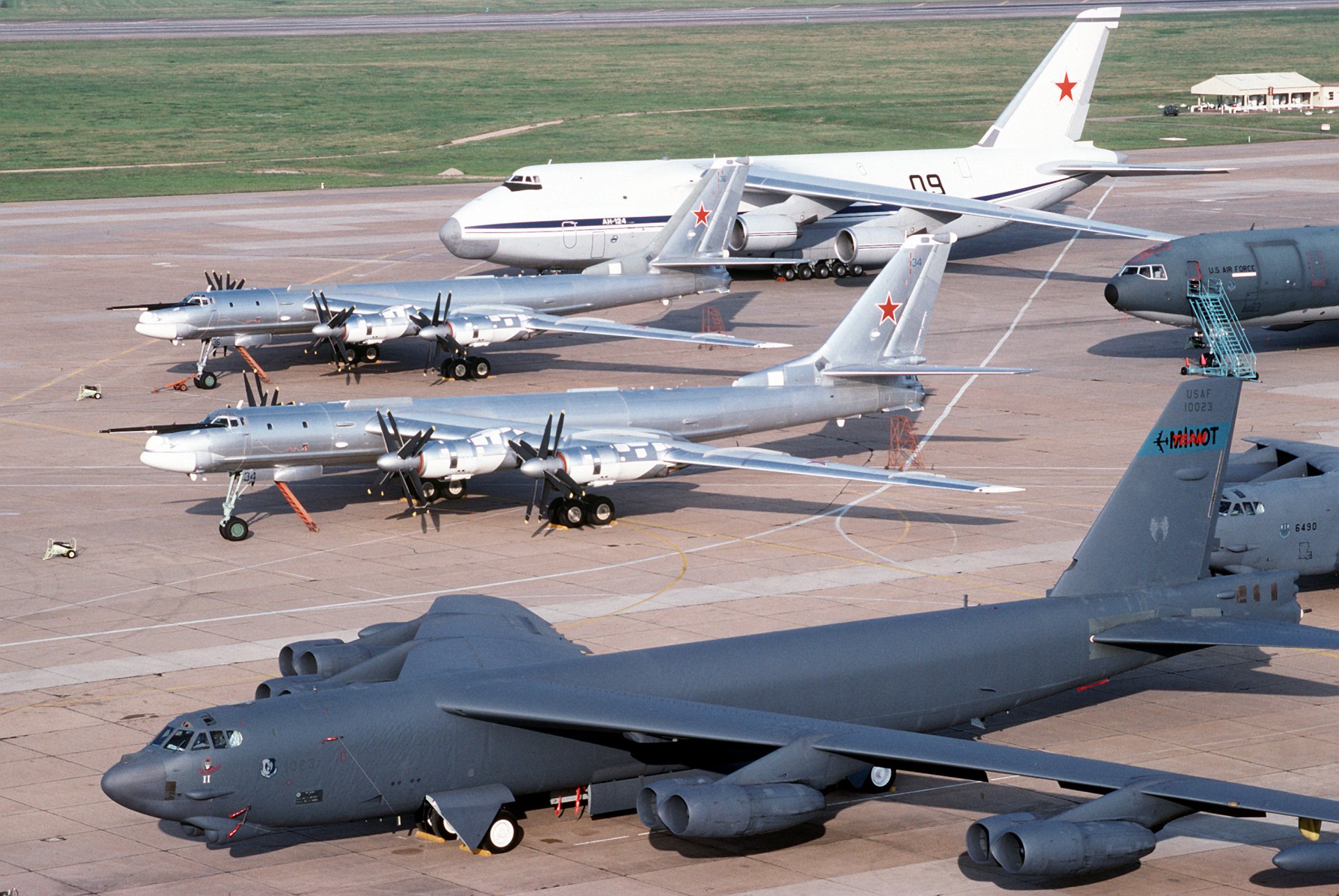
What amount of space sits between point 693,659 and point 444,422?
16.4m

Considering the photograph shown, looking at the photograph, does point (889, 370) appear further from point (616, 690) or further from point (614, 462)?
point (616, 690)

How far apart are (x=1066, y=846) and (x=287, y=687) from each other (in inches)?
407

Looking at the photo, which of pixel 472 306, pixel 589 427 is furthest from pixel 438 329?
pixel 589 427

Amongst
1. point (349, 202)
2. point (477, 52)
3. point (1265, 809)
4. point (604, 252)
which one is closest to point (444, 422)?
point (1265, 809)

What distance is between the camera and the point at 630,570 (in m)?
35.0

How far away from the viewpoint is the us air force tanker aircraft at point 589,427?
36.9 m

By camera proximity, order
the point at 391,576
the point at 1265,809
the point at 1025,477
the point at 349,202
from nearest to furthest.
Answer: the point at 1265,809 < the point at 391,576 < the point at 1025,477 < the point at 349,202

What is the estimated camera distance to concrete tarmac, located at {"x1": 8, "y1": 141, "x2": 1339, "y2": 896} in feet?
72.5

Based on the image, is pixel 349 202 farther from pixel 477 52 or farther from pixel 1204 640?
pixel 477 52

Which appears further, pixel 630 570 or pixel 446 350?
pixel 446 350

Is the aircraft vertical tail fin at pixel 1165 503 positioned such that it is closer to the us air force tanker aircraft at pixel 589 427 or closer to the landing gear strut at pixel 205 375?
the us air force tanker aircraft at pixel 589 427

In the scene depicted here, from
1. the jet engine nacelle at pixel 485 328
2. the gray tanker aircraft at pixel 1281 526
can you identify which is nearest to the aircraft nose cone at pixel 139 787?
the gray tanker aircraft at pixel 1281 526

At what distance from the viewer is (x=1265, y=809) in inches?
727

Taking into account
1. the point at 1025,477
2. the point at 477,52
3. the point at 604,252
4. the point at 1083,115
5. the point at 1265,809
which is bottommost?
the point at 1265,809
